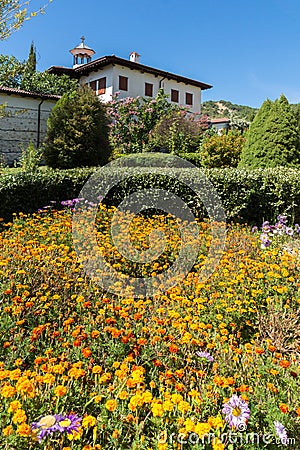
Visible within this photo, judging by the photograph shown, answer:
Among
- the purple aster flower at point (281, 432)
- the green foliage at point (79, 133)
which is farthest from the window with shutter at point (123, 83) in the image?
the purple aster flower at point (281, 432)

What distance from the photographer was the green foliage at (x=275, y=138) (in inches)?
295

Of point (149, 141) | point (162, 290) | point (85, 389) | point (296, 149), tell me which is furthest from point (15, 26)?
point (149, 141)

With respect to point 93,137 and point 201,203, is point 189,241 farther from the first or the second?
point 93,137

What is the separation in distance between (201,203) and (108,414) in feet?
16.4

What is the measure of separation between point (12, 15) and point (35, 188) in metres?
2.50

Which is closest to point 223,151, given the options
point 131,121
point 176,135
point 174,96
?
point 176,135

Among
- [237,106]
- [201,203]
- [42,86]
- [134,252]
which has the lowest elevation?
[134,252]

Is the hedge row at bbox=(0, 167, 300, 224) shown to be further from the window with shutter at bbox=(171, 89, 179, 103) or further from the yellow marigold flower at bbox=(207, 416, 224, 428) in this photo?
the window with shutter at bbox=(171, 89, 179, 103)

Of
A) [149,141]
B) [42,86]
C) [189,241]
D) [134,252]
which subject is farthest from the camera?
[42,86]

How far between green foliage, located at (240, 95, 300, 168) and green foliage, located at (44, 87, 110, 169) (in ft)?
13.8

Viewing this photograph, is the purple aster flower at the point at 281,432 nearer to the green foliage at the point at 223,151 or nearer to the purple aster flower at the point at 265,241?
the purple aster flower at the point at 265,241

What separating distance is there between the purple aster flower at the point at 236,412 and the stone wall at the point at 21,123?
1627 centimetres

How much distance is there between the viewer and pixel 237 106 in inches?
2295

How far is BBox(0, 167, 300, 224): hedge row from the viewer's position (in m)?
6.18
